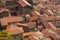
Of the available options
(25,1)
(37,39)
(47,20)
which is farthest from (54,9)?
(37,39)

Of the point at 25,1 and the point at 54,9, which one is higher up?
the point at 25,1

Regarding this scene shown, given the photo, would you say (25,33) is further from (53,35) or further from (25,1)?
(25,1)

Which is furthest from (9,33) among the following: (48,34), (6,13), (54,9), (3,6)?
(54,9)

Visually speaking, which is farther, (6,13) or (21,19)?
(6,13)

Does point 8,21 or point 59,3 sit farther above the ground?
point 8,21

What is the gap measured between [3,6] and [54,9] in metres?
7.38

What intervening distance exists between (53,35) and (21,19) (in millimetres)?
3303

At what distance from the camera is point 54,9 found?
26.3 m

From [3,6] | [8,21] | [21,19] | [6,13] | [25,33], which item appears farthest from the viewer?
[3,6]

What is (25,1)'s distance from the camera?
75.4 ft

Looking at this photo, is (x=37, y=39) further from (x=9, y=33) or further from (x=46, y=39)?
(x=9, y=33)

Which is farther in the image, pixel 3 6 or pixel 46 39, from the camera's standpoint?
pixel 3 6

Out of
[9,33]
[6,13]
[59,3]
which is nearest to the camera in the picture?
[9,33]

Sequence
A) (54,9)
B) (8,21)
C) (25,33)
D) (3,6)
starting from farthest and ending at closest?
(54,9) → (3,6) → (8,21) → (25,33)
